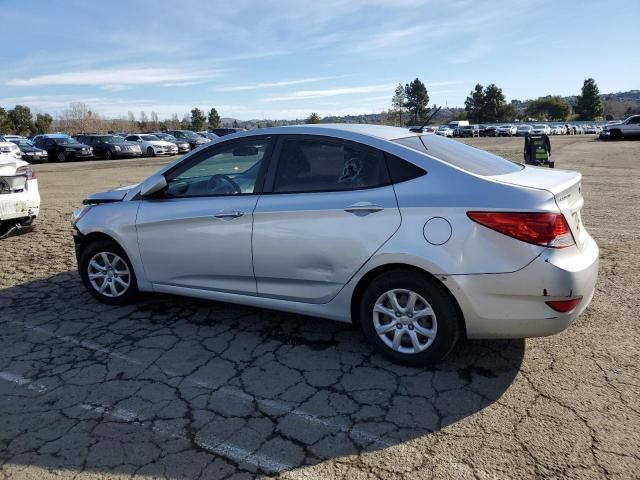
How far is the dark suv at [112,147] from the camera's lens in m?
29.6

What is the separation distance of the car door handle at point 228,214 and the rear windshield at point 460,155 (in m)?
1.34

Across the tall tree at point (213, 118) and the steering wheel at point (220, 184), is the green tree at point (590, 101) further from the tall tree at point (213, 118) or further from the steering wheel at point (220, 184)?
the steering wheel at point (220, 184)

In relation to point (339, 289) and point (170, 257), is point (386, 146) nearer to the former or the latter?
point (339, 289)

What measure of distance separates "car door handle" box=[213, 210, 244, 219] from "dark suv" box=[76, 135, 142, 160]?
28.6 m

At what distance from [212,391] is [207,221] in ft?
4.59

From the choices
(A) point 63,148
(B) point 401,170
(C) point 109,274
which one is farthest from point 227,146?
(A) point 63,148

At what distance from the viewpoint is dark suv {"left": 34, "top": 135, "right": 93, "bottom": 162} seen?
28688 millimetres

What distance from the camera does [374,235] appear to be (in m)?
3.27

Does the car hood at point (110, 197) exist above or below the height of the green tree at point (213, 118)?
below

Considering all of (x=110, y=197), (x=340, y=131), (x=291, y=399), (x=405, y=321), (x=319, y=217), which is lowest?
(x=291, y=399)

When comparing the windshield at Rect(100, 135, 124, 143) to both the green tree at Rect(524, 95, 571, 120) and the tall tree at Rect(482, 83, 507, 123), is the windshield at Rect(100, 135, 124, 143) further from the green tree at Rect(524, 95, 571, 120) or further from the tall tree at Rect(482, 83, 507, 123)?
the green tree at Rect(524, 95, 571, 120)

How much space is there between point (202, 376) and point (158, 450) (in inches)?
31.3

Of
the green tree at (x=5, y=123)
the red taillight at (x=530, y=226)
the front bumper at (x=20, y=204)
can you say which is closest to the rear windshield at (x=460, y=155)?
the red taillight at (x=530, y=226)

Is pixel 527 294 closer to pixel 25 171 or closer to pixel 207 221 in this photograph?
pixel 207 221
